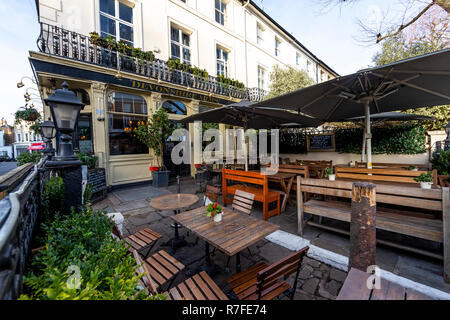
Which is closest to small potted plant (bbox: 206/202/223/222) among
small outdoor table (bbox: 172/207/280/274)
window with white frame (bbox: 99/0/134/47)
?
small outdoor table (bbox: 172/207/280/274)

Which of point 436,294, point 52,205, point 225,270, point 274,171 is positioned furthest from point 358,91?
point 52,205

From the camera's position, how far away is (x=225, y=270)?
261 centimetres

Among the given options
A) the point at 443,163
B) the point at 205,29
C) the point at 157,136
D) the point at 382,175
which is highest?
the point at 205,29

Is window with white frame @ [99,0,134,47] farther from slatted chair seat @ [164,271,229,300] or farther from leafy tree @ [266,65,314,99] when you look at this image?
slatted chair seat @ [164,271,229,300]

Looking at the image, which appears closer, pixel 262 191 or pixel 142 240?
pixel 142 240

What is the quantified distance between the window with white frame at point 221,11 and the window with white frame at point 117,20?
5.40 metres

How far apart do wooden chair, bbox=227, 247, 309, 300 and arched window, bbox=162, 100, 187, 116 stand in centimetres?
836

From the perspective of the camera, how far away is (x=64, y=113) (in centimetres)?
231

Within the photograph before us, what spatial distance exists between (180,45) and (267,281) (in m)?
10.9

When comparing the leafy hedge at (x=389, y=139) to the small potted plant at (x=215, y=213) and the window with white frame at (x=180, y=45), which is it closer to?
the small potted plant at (x=215, y=213)

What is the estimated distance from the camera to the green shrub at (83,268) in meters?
0.97

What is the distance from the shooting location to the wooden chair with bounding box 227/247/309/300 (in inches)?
60.1

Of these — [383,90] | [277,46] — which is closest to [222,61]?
[277,46]

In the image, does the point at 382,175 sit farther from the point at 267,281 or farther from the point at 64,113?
the point at 64,113
